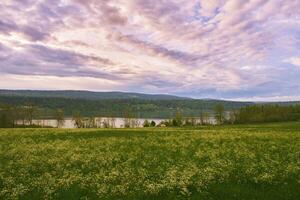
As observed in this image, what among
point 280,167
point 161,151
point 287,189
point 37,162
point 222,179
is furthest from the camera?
point 161,151

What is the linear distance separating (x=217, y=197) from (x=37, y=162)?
47.6ft

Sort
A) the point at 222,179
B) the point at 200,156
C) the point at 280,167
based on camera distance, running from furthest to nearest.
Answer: the point at 200,156, the point at 280,167, the point at 222,179

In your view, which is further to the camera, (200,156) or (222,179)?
(200,156)

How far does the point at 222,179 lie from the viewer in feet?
66.0

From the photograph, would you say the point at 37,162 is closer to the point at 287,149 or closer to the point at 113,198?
the point at 113,198

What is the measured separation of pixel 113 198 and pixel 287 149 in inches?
826

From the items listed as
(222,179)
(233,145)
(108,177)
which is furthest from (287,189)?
(233,145)

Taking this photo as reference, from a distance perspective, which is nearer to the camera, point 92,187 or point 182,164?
point 92,187

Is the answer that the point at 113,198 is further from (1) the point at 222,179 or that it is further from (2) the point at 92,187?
(1) the point at 222,179

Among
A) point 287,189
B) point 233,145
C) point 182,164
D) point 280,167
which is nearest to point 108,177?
point 182,164

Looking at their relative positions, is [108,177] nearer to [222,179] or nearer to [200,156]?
[222,179]

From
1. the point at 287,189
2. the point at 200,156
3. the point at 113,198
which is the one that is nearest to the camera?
the point at 113,198

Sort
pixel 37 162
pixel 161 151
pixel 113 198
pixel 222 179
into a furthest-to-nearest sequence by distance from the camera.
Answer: pixel 161 151 < pixel 37 162 < pixel 222 179 < pixel 113 198

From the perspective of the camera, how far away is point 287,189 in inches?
717
